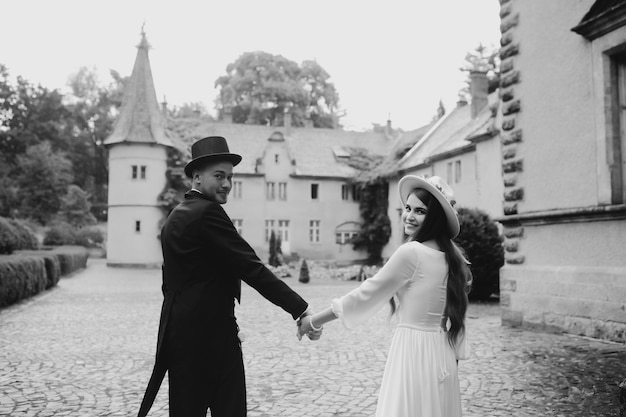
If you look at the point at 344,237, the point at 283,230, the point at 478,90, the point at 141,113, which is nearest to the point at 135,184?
the point at 141,113

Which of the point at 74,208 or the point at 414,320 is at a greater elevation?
the point at 74,208

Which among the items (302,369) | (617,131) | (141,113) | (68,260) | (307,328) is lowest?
(302,369)

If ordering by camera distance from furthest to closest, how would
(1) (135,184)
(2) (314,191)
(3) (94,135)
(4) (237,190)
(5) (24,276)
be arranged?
1. (3) (94,135)
2. (2) (314,191)
3. (4) (237,190)
4. (1) (135,184)
5. (5) (24,276)

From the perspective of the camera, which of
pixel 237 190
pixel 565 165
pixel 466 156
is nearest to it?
pixel 565 165

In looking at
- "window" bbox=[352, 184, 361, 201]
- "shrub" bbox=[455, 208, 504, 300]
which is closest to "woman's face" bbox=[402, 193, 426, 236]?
"shrub" bbox=[455, 208, 504, 300]

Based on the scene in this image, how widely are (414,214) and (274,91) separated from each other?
4887cm

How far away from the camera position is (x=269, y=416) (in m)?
5.11

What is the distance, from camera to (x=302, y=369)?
23.5 feet

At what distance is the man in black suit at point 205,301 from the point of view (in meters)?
3.24

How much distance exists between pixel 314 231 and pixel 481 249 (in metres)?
26.3

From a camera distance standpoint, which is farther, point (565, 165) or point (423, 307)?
point (565, 165)

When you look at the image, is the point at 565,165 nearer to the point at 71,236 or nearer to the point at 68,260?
the point at 68,260

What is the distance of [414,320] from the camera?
127 inches

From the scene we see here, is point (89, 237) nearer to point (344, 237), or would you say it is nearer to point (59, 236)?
point (59, 236)
